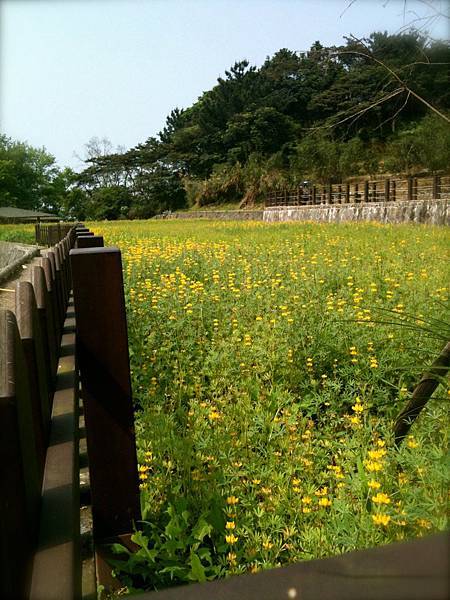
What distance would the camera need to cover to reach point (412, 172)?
32469mm

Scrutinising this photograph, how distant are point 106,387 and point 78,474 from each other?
0.34 meters

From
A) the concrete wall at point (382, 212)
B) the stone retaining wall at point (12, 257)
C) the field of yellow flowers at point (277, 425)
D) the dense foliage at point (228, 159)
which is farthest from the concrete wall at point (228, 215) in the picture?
the field of yellow flowers at point (277, 425)

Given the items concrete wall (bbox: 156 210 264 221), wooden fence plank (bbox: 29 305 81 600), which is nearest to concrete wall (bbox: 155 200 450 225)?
concrete wall (bbox: 156 210 264 221)

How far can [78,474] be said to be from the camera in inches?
39.9

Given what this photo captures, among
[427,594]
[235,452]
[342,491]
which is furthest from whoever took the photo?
[235,452]

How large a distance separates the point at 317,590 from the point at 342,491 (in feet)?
4.97

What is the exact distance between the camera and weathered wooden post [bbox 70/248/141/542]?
1290 mm

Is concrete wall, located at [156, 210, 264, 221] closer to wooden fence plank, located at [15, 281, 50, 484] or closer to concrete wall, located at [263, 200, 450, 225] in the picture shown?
concrete wall, located at [263, 200, 450, 225]

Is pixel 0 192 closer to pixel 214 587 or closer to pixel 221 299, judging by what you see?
pixel 221 299

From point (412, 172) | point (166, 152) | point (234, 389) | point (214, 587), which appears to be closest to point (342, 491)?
point (234, 389)

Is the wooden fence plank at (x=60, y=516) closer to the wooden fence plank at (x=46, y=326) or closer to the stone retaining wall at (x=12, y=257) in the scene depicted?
the wooden fence plank at (x=46, y=326)

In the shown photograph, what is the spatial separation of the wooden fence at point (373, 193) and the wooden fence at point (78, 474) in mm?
12899

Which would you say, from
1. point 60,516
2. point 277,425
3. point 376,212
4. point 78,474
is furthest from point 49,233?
point 60,516

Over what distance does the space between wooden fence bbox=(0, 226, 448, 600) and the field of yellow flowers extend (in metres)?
0.21
